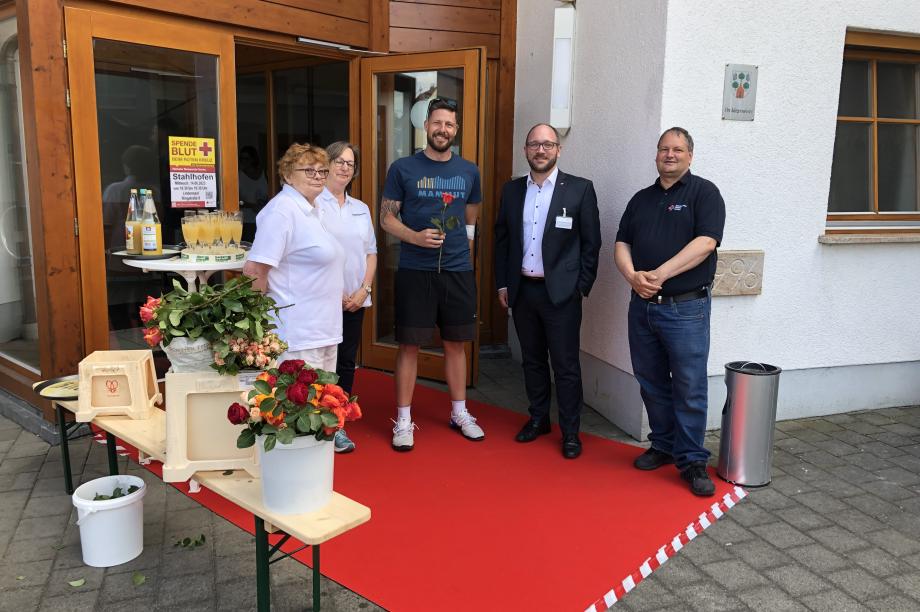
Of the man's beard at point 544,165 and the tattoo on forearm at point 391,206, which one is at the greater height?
the man's beard at point 544,165

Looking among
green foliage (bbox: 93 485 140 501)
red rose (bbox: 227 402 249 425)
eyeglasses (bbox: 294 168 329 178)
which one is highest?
eyeglasses (bbox: 294 168 329 178)

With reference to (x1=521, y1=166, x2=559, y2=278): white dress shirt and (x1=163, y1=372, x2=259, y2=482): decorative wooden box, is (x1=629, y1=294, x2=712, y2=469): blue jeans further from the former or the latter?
(x1=163, y1=372, x2=259, y2=482): decorative wooden box

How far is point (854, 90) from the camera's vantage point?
4.91 metres

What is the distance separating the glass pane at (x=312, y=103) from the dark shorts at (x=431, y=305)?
233cm

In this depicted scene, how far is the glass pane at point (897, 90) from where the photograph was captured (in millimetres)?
4969

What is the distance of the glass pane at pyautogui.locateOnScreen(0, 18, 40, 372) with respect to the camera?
173 inches

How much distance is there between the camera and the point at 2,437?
4.25 meters

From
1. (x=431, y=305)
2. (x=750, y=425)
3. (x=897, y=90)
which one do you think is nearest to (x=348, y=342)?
(x=431, y=305)

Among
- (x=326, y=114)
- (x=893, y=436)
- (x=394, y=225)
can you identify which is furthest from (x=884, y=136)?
(x=326, y=114)

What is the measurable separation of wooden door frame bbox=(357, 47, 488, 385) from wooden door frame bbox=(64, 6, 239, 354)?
1.29 metres

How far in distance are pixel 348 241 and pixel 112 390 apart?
138 cm

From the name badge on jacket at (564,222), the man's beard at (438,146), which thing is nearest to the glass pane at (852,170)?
the name badge on jacket at (564,222)

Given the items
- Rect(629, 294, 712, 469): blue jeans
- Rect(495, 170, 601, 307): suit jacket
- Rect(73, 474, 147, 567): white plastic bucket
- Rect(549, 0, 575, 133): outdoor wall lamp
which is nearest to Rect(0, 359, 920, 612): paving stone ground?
Rect(73, 474, 147, 567): white plastic bucket

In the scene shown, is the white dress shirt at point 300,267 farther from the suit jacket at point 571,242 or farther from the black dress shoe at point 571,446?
the black dress shoe at point 571,446
